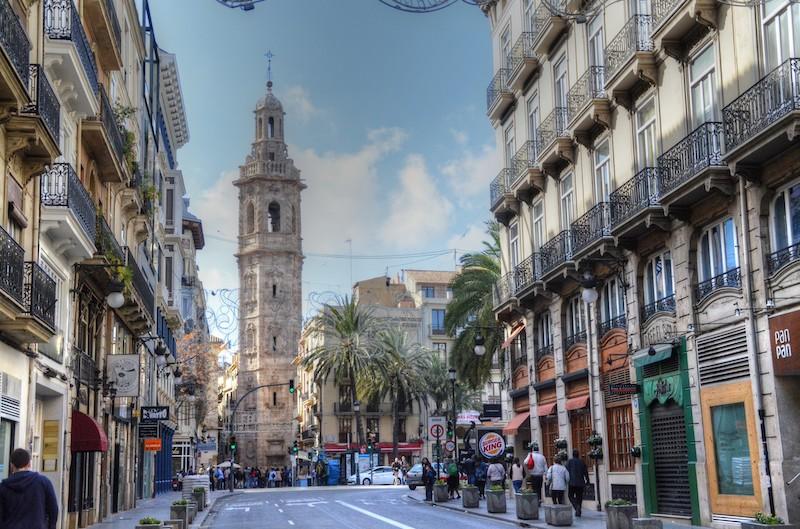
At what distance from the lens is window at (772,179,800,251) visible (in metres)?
18.8

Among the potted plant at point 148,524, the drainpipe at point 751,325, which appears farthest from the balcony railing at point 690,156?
the potted plant at point 148,524

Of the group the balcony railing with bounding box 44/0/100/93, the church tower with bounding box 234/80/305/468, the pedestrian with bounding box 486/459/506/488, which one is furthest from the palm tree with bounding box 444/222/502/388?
the church tower with bounding box 234/80/305/468

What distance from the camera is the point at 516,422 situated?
120 feet

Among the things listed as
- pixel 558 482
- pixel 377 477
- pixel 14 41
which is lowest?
pixel 377 477

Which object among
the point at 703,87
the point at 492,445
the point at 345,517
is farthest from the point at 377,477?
the point at 703,87

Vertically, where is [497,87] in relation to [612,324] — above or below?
above

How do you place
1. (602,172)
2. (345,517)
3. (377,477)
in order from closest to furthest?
1. (602,172)
2. (345,517)
3. (377,477)

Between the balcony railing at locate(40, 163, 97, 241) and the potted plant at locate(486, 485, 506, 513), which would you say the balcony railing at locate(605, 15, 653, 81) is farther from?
the balcony railing at locate(40, 163, 97, 241)

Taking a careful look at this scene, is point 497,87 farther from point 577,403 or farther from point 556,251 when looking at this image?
point 577,403

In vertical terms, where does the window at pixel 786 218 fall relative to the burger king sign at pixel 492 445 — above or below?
above

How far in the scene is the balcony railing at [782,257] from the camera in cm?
1867

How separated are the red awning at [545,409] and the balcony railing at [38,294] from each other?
1703 centimetres

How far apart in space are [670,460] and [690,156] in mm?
7093

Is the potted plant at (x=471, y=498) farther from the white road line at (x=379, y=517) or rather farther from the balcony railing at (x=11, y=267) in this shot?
the balcony railing at (x=11, y=267)
